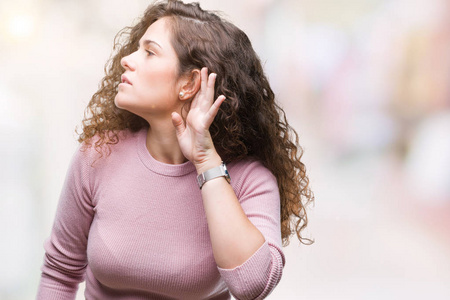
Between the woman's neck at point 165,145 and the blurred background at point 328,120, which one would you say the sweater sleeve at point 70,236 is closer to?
the woman's neck at point 165,145

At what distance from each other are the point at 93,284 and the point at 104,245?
0.51ft

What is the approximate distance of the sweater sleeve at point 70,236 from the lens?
1401 millimetres

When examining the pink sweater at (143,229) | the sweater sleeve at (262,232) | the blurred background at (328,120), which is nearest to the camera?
the sweater sleeve at (262,232)

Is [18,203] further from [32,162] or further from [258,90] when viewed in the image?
[258,90]

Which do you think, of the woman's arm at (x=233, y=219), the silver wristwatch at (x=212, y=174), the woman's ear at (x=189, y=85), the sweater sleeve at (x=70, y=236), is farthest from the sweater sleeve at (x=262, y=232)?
the sweater sleeve at (x=70, y=236)

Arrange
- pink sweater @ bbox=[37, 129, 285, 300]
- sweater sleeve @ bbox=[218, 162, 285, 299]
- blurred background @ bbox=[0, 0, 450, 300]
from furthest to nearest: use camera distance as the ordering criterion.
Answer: blurred background @ bbox=[0, 0, 450, 300], pink sweater @ bbox=[37, 129, 285, 300], sweater sleeve @ bbox=[218, 162, 285, 299]

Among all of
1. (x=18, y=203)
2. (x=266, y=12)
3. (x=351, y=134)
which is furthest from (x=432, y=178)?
(x=18, y=203)

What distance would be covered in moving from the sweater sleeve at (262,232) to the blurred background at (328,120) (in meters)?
0.90

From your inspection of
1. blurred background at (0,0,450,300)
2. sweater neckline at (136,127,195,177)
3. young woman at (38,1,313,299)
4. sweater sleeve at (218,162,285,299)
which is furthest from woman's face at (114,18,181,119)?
blurred background at (0,0,450,300)

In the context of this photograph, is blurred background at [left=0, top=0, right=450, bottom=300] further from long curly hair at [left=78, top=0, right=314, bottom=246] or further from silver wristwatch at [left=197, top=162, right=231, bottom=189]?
silver wristwatch at [left=197, top=162, right=231, bottom=189]

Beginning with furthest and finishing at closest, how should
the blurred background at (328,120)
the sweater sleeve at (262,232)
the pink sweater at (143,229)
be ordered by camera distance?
the blurred background at (328,120), the pink sweater at (143,229), the sweater sleeve at (262,232)

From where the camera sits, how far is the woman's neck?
138 cm

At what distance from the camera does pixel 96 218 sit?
1.40m

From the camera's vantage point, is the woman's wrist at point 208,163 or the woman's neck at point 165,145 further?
the woman's neck at point 165,145
